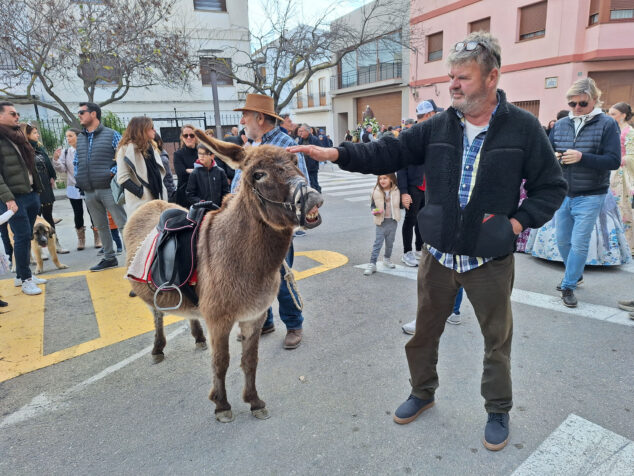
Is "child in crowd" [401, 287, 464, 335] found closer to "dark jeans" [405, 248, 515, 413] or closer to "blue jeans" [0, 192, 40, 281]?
"dark jeans" [405, 248, 515, 413]

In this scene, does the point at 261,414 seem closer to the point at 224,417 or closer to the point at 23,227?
the point at 224,417

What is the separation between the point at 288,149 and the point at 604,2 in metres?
20.3

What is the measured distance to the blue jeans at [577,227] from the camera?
4.20m

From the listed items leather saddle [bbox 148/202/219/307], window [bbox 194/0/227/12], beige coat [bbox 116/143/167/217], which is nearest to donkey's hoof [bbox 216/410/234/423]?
leather saddle [bbox 148/202/219/307]

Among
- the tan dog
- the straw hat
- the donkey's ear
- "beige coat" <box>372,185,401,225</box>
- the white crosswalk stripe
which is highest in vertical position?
Answer: the straw hat

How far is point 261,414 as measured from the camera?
110 inches

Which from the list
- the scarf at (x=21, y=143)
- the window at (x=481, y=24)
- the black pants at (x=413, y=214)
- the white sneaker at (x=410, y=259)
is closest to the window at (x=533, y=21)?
the window at (x=481, y=24)

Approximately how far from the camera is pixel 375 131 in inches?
735

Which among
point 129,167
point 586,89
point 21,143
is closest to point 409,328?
point 586,89

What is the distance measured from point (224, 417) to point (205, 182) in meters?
3.29

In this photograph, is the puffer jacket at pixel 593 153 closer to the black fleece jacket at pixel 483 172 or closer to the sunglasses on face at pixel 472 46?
the black fleece jacket at pixel 483 172

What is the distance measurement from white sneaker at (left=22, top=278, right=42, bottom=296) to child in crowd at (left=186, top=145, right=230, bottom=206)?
7.36 ft

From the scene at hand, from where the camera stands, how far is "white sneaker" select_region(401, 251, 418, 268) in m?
5.95

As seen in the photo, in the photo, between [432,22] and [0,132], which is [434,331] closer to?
[0,132]
